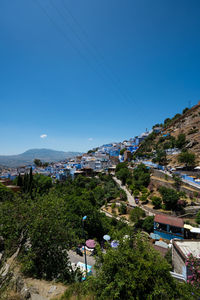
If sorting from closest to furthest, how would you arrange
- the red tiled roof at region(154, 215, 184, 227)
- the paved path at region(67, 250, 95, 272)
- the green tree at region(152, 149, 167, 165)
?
1. the paved path at region(67, 250, 95, 272)
2. the red tiled roof at region(154, 215, 184, 227)
3. the green tree at region(152, 149, 167, 165)

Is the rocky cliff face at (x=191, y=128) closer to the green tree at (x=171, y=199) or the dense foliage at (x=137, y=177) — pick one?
the dense foliage at (x=137, y=177)

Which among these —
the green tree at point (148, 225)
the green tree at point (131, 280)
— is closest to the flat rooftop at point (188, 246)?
the green tree at point (131, 280)

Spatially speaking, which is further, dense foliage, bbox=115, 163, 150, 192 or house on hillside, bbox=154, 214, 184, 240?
dense foliage, bbox=115, 163, 150, 192

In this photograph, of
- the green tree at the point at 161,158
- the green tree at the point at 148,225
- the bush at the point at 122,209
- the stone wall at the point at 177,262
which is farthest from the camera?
the green tree at the point at 161,158

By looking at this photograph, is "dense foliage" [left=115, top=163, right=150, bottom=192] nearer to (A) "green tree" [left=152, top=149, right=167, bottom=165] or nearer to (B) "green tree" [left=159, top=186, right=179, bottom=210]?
(A) "green tree" [left=152, top=149, right=167, bottom=165]

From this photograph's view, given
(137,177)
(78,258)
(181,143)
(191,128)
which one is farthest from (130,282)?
(191,128)

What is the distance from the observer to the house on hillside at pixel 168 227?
54.2ft

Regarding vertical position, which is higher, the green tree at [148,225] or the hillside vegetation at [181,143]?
the hillside vegetation at [181,143]

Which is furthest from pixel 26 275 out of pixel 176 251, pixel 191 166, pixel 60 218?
pixel 191 166

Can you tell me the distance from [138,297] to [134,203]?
23956mm

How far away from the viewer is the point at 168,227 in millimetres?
17109

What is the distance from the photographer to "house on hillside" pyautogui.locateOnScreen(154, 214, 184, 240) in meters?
16.5

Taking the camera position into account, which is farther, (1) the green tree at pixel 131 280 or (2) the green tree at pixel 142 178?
(2) the green tree at pixel 142 178

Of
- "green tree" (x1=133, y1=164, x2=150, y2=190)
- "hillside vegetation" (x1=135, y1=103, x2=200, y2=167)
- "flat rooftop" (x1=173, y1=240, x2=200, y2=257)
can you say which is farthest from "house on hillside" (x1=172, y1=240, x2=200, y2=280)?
"hillside vegetation" (x1=135, y1=103, x2=200, y2=167)
